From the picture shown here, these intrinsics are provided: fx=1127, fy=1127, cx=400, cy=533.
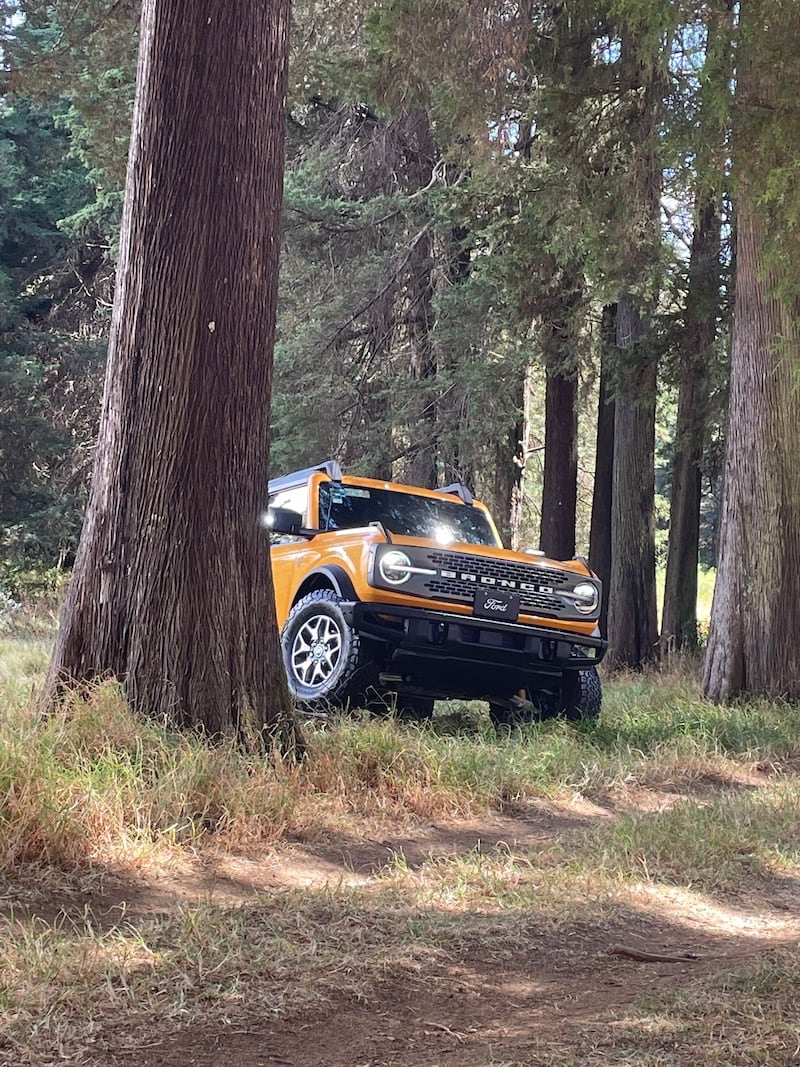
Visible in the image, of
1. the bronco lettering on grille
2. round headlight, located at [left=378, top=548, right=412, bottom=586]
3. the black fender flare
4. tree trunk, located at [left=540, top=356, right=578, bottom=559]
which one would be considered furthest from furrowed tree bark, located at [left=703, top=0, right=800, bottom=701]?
tree trunk, located at [left=540, top=356, right=578, bottom=559]

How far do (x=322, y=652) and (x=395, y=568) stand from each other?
0.91 meters

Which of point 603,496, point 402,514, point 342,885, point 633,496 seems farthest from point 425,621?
point 603,496

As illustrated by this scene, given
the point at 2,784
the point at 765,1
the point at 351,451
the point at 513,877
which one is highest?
the point at 765,1

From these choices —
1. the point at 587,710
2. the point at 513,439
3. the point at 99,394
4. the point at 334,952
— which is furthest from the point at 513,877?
the point at 99,394

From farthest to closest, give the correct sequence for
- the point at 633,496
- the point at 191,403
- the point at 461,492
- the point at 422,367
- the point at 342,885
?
the point at 422,367, the point at 633,496, the point at 461,492, the point at 191,403, the point at 342,885

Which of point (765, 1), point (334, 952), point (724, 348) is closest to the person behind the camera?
point (334, 952)

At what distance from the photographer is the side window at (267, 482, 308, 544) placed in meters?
10.2

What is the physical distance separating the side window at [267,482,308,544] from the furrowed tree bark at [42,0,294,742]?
3.43 metres

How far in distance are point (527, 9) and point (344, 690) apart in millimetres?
6700

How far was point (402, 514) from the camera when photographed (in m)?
10.5

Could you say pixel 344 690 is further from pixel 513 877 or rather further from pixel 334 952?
pixel 334 952

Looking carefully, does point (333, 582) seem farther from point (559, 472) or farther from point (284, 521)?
point (559, 472)

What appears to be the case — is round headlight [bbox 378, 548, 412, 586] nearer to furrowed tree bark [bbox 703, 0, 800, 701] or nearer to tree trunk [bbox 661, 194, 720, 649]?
furrowed tree bark [bbox 703, 0, 800, 701]

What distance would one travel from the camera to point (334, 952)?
13.1ft
